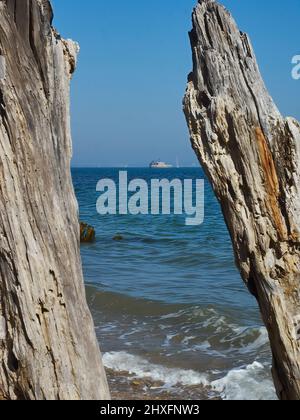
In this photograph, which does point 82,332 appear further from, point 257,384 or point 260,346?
point 260,346

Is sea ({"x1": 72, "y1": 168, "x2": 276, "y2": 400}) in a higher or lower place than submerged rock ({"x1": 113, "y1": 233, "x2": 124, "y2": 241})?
lower

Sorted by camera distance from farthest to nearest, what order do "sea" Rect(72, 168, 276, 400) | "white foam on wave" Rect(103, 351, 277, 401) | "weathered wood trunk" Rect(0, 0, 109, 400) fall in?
"sea" Rect(72, 168, 276, 400)
"white foam on wave" Rect(103, 351, 277, 401)
"weathered wood trunk" Rect(0, 0, 109, 400)

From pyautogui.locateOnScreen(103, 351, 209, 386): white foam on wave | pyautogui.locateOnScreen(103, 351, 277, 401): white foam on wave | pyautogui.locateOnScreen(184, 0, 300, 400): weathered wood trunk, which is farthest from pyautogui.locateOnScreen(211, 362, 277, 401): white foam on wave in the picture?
pyautogui.locateOnScreen(184, 0, 300, 400): weathered wood trunk

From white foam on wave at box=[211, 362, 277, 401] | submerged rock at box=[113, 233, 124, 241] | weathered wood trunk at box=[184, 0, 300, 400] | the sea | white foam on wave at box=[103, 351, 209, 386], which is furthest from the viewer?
submerged rock at box=[113, 233, 124, 241]

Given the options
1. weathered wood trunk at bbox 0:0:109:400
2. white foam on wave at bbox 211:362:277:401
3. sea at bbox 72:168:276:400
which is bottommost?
white foam on wave at bbox 211:362:277:401

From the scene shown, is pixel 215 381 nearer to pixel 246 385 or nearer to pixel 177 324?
pixel 246 385

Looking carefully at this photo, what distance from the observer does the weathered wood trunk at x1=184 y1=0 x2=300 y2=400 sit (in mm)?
4250

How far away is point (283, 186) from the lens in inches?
170

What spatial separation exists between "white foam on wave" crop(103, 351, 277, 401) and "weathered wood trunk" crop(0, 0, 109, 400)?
437 centimetres

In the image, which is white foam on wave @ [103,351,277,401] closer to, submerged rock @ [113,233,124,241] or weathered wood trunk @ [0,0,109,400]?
weathered wood trunk @ [0,0,109,400]

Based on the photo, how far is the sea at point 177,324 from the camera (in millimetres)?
8500

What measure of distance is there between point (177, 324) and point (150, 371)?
2964 millimetres

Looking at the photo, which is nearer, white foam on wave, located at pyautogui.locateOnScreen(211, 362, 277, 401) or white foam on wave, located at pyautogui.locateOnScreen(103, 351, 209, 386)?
white foam on wave, located at pyautogui.locateOnScreen(211, 362, 277, 401)
